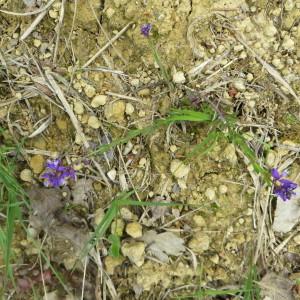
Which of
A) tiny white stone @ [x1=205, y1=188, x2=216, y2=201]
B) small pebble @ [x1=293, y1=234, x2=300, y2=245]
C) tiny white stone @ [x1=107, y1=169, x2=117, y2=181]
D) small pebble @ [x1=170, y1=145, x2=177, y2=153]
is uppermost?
small pebble @ [x1=170, y1=145, x2=177, y2=153]

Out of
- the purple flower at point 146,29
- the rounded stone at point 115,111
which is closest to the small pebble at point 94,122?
the rounded stone at point 115,111

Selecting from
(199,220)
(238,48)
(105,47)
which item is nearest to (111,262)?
(199,220)

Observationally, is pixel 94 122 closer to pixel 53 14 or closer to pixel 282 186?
pixel 53 14

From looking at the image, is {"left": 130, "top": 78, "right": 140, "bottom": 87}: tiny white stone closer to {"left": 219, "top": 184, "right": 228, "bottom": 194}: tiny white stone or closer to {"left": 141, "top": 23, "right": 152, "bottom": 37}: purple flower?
{"left": 141, "top": 23, "right": 152, "bottom": 37}: purple flower

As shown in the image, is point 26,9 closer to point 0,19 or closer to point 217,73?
point 0,19

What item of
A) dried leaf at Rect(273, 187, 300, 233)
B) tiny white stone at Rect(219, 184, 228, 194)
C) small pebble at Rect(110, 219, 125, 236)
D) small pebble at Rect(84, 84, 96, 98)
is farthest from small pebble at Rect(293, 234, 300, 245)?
small pebble at Rect(84, 84, 96, 98)

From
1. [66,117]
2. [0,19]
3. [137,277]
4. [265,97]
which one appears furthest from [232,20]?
[137,277]
